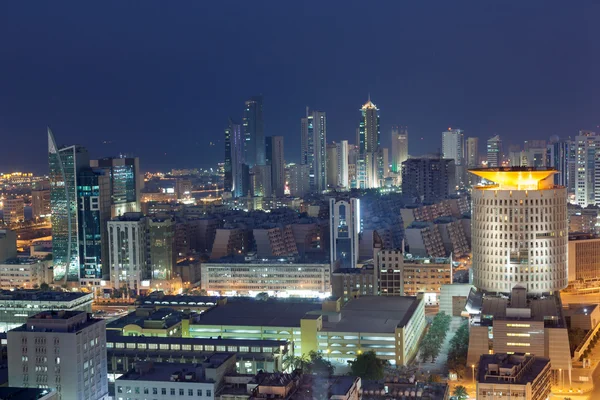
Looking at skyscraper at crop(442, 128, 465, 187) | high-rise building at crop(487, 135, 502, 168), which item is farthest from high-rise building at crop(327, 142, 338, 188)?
high-rise building at crop(487, 135, 502, 168)

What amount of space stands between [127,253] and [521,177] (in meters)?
14.1

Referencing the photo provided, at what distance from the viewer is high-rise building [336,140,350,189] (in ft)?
231

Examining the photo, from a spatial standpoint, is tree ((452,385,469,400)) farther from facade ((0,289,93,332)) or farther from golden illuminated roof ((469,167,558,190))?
facade ((0,289,93,332))

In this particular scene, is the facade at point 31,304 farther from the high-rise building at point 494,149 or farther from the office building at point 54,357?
the high-rise building at point 494,149

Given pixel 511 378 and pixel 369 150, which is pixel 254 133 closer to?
pixel 369 150

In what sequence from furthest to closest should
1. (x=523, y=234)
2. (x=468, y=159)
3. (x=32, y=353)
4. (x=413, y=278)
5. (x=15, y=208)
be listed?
(x=468, y=159)
(x=15, y=208)
(x=413, y=278)
(x=523, y=234)
(x=32, y=353)

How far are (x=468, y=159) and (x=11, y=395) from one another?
58.2m

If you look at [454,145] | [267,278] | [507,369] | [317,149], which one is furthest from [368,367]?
[454,145]

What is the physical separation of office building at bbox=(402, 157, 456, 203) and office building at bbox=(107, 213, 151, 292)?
25.9 meters

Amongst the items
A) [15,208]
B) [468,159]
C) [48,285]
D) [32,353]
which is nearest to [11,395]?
[32,353]

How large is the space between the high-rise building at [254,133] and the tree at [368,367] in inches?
1876

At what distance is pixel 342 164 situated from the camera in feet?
232

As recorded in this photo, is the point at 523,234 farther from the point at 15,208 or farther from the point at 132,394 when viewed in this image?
the point at 15,208

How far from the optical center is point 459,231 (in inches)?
1560
